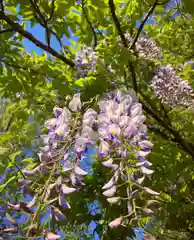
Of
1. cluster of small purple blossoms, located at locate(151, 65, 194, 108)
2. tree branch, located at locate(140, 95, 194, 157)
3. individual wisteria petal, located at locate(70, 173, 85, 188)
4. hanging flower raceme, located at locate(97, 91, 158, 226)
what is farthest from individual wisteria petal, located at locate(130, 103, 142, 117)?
cluster of small purple blossoms, located at locate(151, 65, 194, 108)

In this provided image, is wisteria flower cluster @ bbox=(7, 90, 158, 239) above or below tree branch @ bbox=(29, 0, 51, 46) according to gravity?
below

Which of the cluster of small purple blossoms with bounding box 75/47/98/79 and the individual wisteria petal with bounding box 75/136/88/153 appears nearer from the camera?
the individual wisteria petal with bounding box 75/136/88/153

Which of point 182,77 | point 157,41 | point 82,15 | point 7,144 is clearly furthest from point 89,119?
point 157,41

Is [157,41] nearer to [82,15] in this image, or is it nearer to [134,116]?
[82,15]

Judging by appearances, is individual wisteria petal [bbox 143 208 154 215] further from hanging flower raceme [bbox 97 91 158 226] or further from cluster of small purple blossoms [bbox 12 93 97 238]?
cluster of small purple blossoms [bbox 12 93 97 238]

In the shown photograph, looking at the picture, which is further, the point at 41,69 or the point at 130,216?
the point at 41,69

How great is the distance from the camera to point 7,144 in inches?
59.7

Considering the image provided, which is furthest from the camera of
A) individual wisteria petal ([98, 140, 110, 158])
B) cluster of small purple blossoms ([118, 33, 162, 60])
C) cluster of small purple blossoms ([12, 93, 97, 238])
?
cluster of small purple blossoms ([118, 33, 162, 60])

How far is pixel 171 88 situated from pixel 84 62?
483mm

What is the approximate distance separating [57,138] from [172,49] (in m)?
1.69

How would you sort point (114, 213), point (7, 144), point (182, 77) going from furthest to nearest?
point (182, 77) → point (7, 144) → point (114, 213)

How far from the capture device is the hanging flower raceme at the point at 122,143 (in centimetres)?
90

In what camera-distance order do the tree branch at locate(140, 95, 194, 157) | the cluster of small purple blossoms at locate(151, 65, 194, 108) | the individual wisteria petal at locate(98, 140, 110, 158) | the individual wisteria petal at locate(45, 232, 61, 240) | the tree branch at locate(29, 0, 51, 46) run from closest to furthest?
the individual wisteria petal at locate(45, 232, 61, 240)
the individual wisteria petal at locate(98, 140, 110, 158)
the tree branch at locate(29, 0, 51, 46)
the tree branch at locate(140, 95, 194, 157)
the cluster of small purple blossoms at locate(151, 65, 194, 108)

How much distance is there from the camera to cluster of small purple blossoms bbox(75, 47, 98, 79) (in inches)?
64.0
